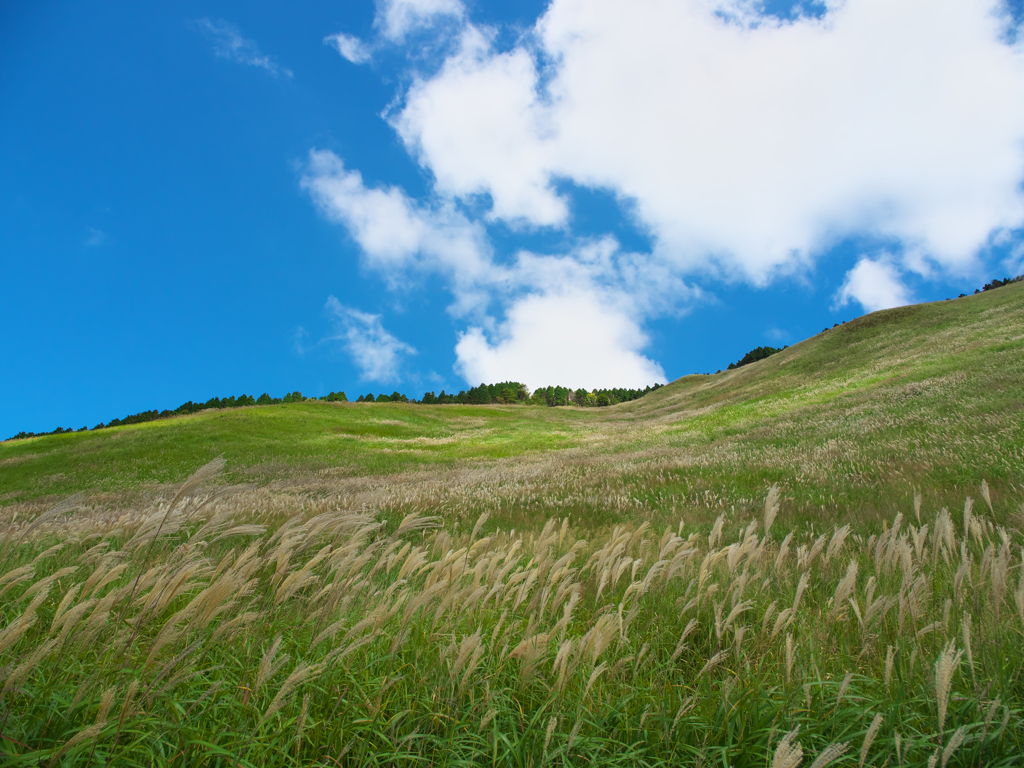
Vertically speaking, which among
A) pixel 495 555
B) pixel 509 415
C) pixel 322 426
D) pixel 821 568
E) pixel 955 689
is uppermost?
pixel 509 415

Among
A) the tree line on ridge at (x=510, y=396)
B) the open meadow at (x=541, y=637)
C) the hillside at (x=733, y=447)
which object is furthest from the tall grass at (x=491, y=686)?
the tree line on ridge at (x=510, y=396)

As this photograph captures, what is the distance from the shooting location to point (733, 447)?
1459cm

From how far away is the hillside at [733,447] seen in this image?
777 cm

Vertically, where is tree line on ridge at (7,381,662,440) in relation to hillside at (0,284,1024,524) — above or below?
above

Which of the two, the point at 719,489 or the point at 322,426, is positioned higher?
the point at 322,426

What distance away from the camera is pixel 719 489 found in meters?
8.27

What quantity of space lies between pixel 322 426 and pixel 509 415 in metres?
31.9

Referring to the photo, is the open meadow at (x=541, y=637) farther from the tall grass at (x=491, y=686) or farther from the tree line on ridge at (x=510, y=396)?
the tree line on ridge at (x=510, y=396)

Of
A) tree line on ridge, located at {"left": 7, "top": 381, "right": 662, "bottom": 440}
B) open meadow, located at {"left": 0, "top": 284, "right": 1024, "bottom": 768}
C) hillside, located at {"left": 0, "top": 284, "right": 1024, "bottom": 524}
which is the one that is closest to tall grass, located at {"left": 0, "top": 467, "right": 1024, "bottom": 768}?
open meadow, located at {"left": 0, "top": 284, "right": 1024, "bottom": 768}

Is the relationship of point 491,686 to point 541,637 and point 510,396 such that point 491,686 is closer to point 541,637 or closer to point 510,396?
point 541,637

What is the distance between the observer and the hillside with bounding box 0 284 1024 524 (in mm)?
7773

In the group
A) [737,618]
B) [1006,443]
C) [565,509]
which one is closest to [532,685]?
[737,618]

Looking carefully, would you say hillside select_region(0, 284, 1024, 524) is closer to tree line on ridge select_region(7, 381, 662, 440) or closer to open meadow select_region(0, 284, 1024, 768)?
open meadow select_region(0, 284, 1024, 768)

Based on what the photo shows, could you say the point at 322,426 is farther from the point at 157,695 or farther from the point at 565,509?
the point at 157,695
